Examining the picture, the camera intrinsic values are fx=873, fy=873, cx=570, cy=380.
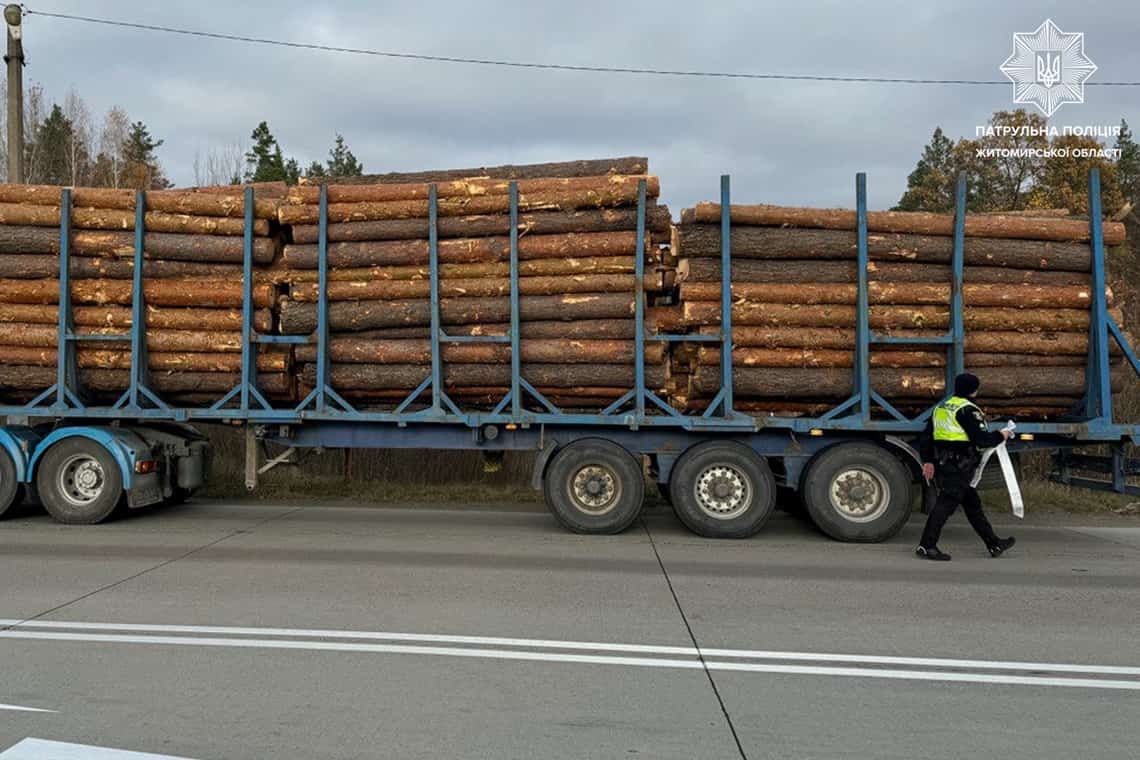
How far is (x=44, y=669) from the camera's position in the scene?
16.3 feet

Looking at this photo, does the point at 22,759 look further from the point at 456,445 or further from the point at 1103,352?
the point at 1103,352

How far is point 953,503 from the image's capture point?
8602 millimetres

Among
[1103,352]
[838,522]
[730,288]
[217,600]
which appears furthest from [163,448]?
[1103,352]

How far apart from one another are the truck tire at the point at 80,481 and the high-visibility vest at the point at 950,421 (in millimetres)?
9140

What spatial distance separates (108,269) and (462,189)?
4380 millimetres

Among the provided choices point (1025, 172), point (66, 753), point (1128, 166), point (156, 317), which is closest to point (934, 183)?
point (1025, 172)

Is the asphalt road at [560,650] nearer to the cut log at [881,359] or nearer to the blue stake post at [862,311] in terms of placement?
the blue stake post at [862,311]

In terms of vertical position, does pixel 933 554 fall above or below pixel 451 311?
below

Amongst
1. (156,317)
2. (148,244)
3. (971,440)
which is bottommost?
(971,440)

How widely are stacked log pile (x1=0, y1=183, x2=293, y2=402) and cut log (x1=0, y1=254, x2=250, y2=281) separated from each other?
0.04ft

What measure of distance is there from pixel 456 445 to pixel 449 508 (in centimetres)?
201

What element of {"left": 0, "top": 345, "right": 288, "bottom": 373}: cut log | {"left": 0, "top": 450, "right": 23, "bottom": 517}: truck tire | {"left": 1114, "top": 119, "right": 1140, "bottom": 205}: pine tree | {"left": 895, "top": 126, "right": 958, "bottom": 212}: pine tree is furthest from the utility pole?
{"left": 1114, "top": 119, "right": 1140, "bottom": 205}: pine tree

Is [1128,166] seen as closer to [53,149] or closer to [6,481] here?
[6,481]

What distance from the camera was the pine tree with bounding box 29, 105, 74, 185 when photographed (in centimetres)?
3478
